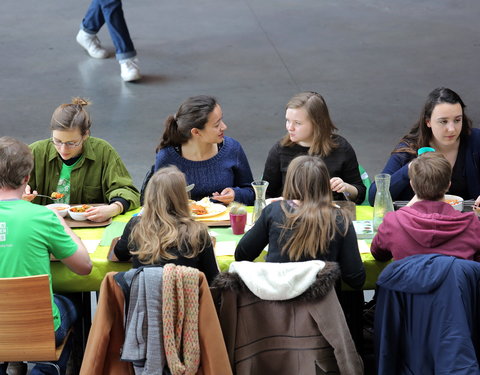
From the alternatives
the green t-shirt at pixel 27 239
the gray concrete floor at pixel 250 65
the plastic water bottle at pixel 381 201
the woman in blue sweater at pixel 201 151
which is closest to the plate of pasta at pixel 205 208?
the woman in blue sweater at pixel 201 151

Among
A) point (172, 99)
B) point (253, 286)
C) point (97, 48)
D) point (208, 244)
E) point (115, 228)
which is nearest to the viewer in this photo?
point (253, 286)

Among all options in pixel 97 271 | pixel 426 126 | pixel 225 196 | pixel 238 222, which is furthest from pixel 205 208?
pixel 426 126

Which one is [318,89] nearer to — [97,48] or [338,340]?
[97,48]

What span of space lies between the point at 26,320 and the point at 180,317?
0.64 m

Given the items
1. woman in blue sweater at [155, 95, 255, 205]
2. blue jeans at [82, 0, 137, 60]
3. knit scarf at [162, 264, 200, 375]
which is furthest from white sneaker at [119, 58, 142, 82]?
knit scarf at [162, 264, 200, 375]

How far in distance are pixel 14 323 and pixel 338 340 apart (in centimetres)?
124

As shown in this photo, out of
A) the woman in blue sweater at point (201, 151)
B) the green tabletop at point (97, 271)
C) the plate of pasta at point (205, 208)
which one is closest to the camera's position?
the green tabletop at point (97, 271)

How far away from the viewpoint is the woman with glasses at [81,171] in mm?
4152

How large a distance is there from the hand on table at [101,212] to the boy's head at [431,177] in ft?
4.85

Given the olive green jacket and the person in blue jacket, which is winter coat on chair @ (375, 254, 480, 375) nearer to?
the person in blue jacket

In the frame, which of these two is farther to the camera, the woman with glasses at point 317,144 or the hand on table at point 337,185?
the woman with glasses at point 317,144

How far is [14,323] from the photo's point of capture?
3129mm

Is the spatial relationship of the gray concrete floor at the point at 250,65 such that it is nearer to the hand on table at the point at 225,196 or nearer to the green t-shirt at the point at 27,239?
the hand on table at the point at 225,196

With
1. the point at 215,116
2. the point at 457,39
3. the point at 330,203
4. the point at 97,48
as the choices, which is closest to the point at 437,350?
the point at 330,203
